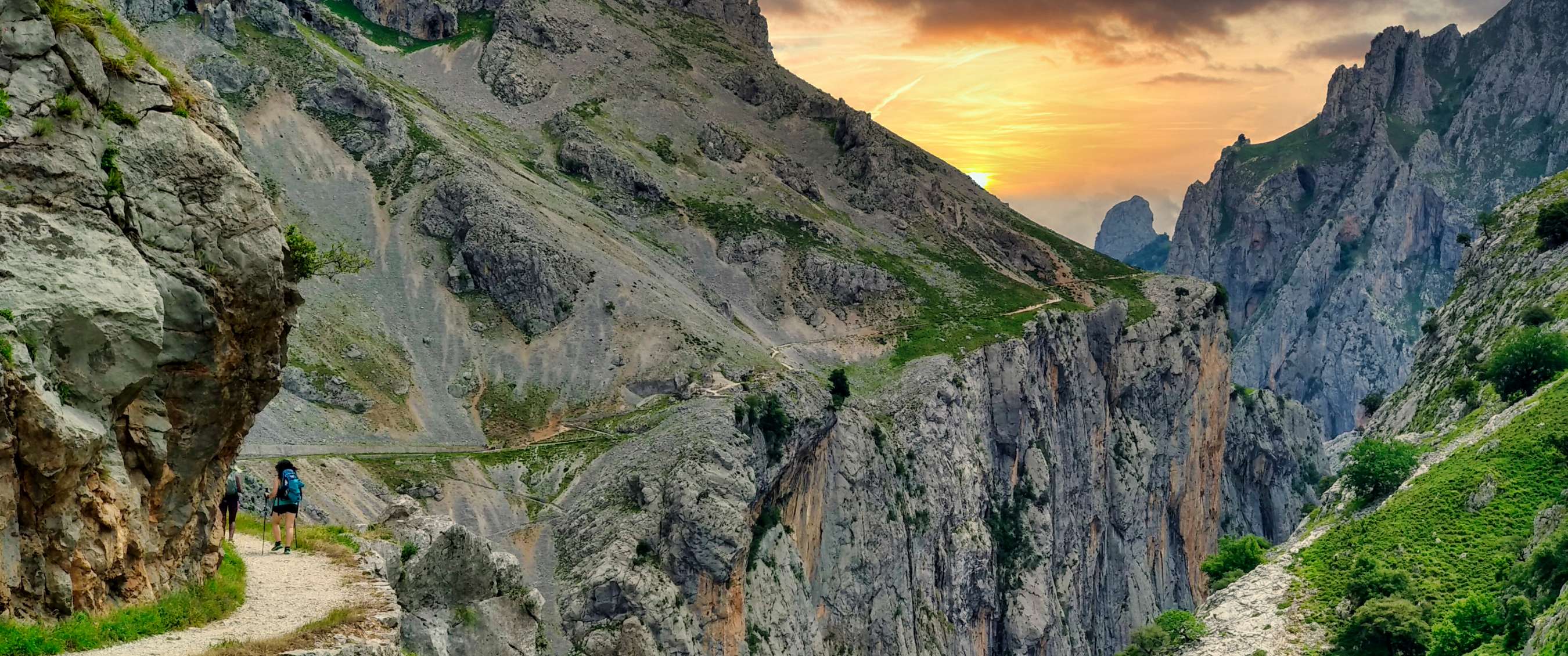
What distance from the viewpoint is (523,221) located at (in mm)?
104562

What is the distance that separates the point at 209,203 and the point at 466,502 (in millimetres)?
55274

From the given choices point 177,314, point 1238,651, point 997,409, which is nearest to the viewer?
point 177,314

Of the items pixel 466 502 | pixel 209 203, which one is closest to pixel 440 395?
pixel 466 502

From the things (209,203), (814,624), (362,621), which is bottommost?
(814,624)

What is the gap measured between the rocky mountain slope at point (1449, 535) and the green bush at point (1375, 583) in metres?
0.29

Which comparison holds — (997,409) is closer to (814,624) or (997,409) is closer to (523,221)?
(814,624)

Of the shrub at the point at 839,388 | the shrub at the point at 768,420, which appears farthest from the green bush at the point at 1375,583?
the shrub at the point at 839,388

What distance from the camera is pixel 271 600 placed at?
21.3 m

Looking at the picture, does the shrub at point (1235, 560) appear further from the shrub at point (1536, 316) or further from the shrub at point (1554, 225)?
the shrub at point (1554, 225)

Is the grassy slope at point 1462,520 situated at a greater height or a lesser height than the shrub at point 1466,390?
lesser

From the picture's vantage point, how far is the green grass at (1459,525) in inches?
2062

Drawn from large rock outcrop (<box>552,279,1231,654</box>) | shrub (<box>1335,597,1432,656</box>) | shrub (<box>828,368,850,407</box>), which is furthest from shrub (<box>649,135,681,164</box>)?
shrub (<box>1335,597,1432,656</box>)

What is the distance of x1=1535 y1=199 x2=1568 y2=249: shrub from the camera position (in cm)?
8644

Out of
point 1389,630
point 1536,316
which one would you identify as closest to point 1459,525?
point 1389,630
